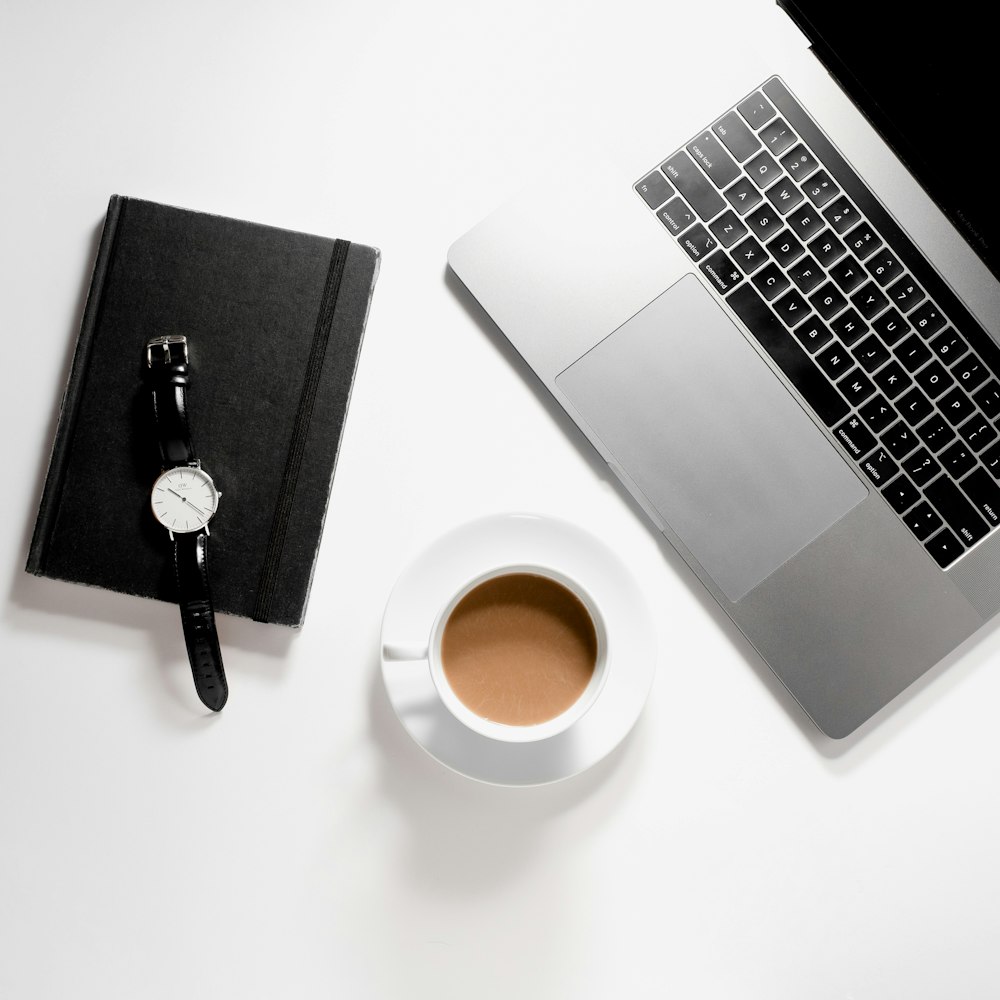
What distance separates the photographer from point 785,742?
0.89 meters

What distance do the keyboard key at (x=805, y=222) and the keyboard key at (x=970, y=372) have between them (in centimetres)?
19

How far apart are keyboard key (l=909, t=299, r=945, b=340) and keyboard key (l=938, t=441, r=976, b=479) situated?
4.3 inches

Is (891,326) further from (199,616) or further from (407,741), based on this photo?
(199,616)

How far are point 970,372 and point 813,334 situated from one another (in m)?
0.15

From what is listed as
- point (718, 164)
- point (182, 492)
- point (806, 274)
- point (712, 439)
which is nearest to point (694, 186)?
point (718, 164)

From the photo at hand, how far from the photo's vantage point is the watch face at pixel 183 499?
0.85 metres

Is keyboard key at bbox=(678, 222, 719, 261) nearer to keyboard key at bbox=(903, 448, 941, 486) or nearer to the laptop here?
the laptop

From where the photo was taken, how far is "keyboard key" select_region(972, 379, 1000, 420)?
819mm

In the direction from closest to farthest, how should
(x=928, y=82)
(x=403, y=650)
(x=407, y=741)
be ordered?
1. (x=928, y=82)
2. (x=403, y=650)
3. (x=407, y=741)

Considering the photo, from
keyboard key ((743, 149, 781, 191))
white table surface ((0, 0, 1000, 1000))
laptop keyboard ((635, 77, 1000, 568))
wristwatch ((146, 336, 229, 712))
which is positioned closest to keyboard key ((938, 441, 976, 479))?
laptop keyboard ((635, 77, 1000, 568))

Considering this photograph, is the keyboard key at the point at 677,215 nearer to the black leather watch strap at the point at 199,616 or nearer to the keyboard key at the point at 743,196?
the keyboard key at the point at 743,196

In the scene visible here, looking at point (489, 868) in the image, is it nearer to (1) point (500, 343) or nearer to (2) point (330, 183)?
(1) point (500, 343)

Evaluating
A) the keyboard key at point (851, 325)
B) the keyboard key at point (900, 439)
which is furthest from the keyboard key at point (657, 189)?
the keyboard key at point (900, 439)

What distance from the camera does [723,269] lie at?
827 millimetres
